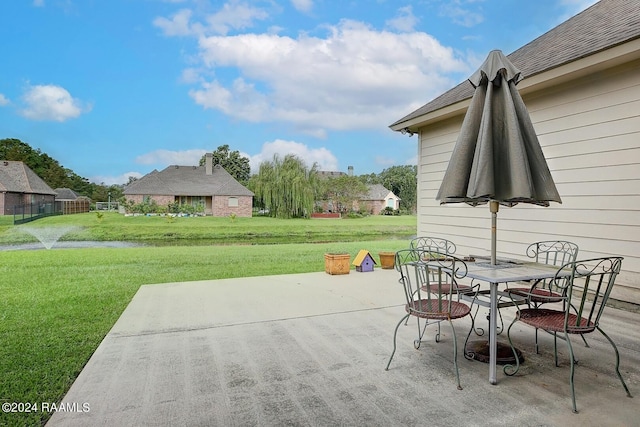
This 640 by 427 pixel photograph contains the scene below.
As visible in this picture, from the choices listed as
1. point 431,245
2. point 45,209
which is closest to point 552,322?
point 431,245

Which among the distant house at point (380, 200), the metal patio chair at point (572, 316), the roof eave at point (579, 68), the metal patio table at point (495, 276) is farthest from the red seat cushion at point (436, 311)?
the distant house at point (380, 200)

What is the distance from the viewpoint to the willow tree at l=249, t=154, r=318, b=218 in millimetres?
25609

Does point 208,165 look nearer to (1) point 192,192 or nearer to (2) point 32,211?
(1) point 192,192

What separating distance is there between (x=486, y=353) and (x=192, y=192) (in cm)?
2882

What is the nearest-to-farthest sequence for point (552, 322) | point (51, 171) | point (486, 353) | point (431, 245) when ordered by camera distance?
1. point (552, 322)
2. point (486, 353)
3. point (431, 245)
4. point (51, 171)

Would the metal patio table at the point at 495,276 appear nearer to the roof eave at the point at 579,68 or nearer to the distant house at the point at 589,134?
the distant house at the point at 589,134

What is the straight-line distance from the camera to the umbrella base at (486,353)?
2.68 meters

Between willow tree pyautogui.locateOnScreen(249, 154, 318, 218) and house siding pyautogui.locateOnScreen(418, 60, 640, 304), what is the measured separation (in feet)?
67.3

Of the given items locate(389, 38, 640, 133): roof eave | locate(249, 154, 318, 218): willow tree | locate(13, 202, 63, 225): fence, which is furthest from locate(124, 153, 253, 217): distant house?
locate(389, 38, 640, 133): roof eave

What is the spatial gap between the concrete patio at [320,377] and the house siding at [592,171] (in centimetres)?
86

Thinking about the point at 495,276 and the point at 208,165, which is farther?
the point at 208,165

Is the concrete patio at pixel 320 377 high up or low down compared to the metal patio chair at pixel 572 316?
down

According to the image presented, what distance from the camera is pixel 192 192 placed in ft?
95.1

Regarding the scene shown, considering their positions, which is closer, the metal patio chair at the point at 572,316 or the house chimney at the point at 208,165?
the metal patio chair at the point at 572,316
